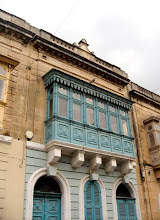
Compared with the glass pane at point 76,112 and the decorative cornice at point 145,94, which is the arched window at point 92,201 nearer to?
the glass pane at point 76,112

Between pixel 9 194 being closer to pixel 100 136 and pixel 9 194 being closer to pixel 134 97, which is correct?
pixel 100 136

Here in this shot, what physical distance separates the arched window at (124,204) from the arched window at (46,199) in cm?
314

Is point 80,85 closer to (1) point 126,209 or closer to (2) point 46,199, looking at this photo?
(2) point 46,199

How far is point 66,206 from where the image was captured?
912 cm

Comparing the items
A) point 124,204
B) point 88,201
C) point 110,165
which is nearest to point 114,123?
point 110,165

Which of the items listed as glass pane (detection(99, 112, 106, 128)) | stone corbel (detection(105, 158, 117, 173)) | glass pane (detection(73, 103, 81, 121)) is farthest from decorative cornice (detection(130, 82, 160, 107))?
stone corbel (detection(105, 158, 117, 173))

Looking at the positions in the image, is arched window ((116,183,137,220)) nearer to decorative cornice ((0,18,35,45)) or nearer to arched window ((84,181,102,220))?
arched window ((84,181,102,220))

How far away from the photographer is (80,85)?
1116 cm

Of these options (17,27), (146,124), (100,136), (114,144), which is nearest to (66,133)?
(100,136)

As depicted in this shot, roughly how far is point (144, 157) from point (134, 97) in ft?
12.7

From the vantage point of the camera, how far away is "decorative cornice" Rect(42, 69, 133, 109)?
10.4 meters

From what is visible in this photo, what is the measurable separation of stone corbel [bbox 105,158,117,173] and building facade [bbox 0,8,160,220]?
45 millimetres

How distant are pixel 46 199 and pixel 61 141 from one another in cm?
224

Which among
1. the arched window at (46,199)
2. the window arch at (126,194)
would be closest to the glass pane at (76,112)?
the arched window at (46,199)
